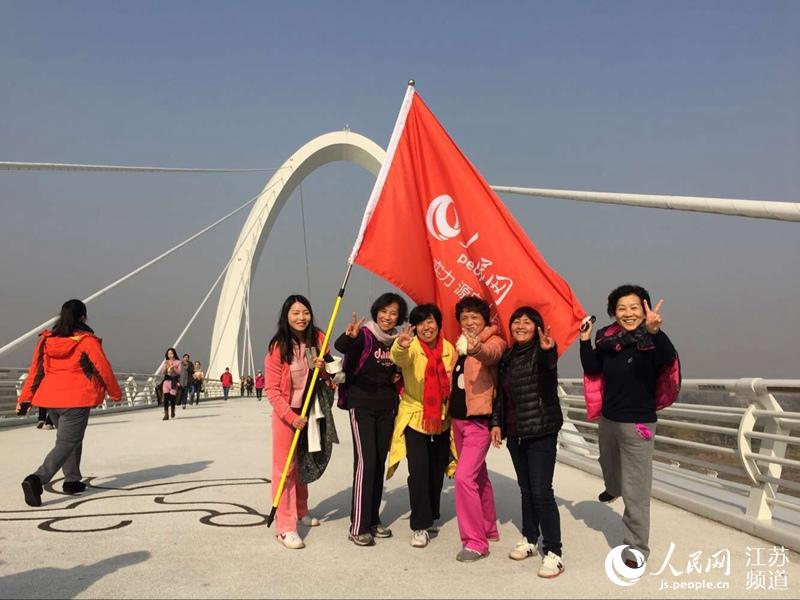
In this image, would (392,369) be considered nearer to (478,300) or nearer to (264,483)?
(478,300)

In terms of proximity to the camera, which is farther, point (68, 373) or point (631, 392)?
point (68, 373)

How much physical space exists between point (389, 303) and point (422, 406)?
2.14 feet

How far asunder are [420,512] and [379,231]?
1.77m

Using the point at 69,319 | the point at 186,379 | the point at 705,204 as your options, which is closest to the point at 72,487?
the point at 69,319

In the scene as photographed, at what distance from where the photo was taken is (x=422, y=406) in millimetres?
4152

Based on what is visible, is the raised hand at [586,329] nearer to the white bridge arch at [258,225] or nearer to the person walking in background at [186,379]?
the person walking in background at [186,379]

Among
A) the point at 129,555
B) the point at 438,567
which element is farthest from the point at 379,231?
the point at 129,555

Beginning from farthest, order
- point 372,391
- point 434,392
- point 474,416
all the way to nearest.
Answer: point 372,391
point 434,392
point 474,416

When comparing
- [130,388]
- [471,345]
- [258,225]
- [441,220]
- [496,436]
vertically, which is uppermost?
[258,225]

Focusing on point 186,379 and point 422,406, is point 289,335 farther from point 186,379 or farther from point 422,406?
point 186,379

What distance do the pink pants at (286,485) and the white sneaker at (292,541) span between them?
5 cm

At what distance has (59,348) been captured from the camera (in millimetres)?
5461

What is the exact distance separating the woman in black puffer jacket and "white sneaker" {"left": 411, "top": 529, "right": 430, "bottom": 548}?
1.70 ft

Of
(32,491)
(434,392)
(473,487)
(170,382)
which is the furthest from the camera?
(170,382)
